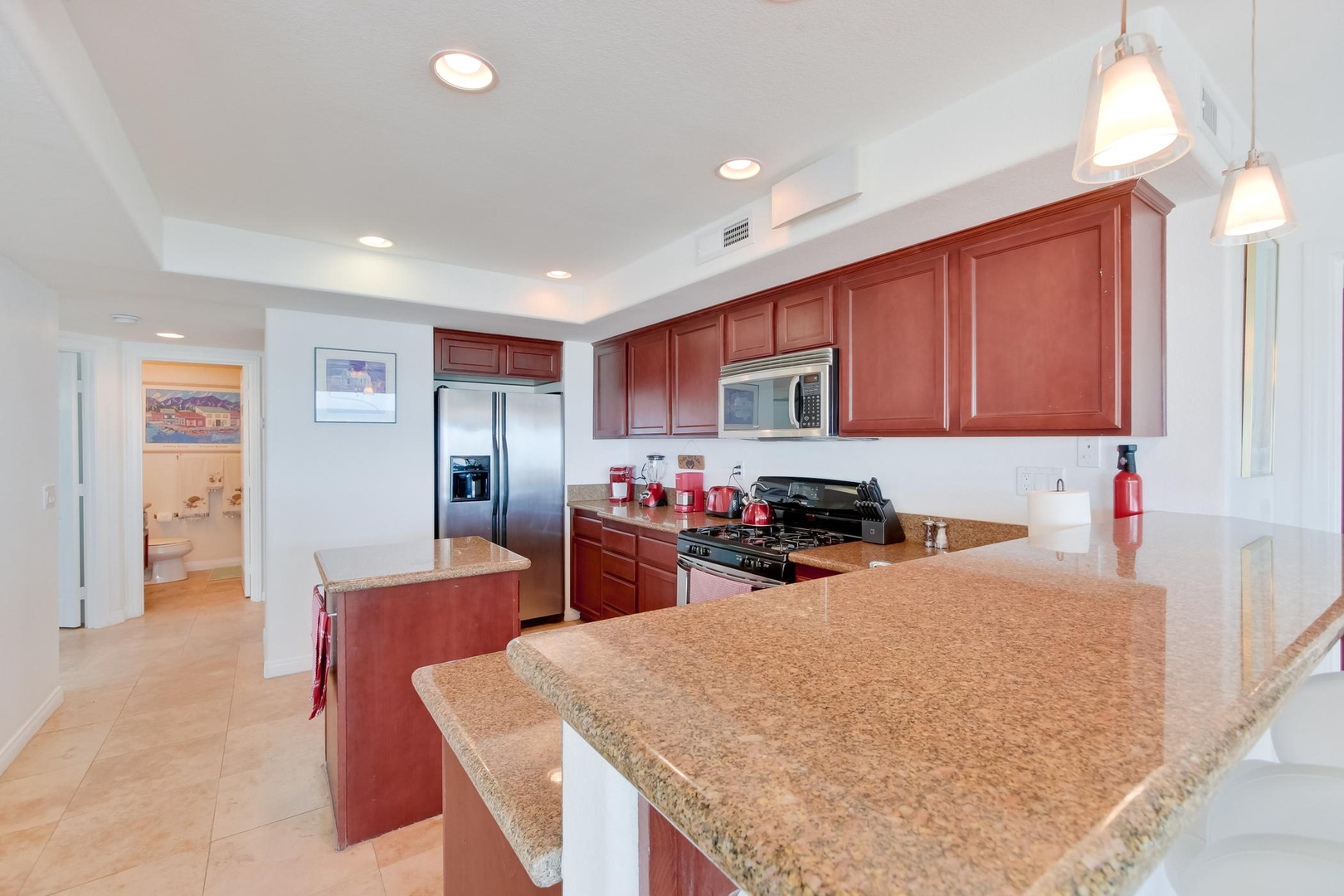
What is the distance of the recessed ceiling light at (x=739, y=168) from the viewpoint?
86.0 inches

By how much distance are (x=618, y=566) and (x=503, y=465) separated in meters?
1.11

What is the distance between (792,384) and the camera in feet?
9.25

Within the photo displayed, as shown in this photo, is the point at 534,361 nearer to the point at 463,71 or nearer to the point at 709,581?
the point at 709,581

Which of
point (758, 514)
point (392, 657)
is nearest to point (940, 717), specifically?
point (392, 657)

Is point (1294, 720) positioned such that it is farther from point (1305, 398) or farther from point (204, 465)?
point (204, 465)

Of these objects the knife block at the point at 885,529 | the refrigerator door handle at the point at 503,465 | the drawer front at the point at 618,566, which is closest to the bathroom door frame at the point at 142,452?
the refrigerator door handle at the point at 503,465

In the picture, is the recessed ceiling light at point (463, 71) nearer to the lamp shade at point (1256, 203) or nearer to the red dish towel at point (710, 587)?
the lamp shade at point (1256, 203)

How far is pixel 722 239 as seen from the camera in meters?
2.70

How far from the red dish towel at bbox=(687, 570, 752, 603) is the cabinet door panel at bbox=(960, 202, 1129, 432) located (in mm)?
1194

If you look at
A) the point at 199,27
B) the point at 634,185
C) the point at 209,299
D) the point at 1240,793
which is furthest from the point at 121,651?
the point at 1240,793

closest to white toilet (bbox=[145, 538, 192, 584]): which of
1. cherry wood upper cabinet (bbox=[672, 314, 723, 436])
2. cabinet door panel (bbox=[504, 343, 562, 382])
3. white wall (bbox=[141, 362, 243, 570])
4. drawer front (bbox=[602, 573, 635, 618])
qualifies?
white wall (bbox=[141, 362, 243, 570])

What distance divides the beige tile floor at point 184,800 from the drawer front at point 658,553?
1.64 metres

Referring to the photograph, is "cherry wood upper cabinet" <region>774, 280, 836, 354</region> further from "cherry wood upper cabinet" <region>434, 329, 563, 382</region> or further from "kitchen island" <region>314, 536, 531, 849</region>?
"cherry wood upper cabinet" <region>434, 329, 563, 382</region>

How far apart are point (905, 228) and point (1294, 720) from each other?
1739 millimetres
